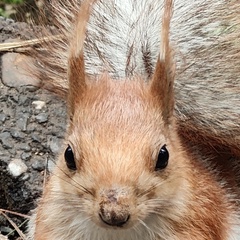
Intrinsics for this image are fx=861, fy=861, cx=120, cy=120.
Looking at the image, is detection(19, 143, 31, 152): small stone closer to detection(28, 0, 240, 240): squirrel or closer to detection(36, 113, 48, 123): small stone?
detection(36, 113, 48, 123): small stone

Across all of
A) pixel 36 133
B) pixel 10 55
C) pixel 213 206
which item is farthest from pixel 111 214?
pixel 10 55

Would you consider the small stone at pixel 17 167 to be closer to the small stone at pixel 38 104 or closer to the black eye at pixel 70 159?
the small stone at pixel 38 104

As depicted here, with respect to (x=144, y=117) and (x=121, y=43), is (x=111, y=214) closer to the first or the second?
(x=144, y=117)

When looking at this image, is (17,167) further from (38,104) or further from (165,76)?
(165,76)

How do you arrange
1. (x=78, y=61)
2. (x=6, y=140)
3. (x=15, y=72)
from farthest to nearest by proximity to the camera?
(x=15, y=72)
(x=6, y=140)
(x=78, y=61)

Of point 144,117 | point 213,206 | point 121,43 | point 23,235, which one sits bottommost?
A: point 23,235

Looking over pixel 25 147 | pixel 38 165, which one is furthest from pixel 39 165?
pixel 25 147
